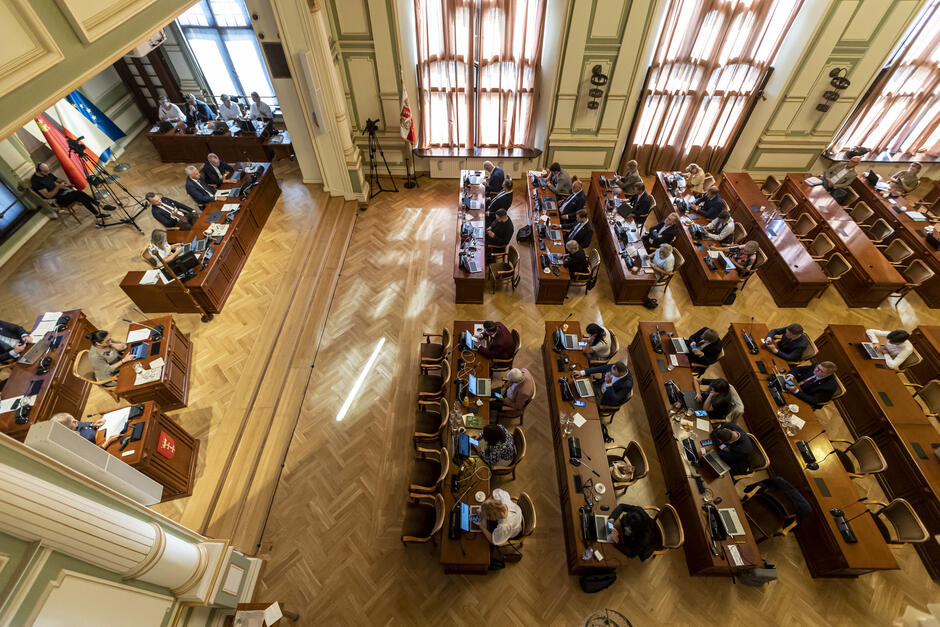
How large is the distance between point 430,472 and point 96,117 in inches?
475

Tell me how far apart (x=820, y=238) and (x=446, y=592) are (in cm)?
900

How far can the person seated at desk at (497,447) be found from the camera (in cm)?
512

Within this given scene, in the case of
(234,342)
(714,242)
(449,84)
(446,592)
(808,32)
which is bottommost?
(446,592)

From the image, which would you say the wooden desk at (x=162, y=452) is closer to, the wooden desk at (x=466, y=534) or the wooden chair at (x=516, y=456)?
→ the wooden desk at (x=466, y=534)

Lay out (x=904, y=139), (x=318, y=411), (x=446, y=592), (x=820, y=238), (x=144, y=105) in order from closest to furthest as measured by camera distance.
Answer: (x=446, y=592)
(x=318, y=411)
(x=820, y=238)
(x=904, y=139)
(x=144, y=105)

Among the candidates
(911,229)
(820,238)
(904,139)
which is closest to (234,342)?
(820,238)

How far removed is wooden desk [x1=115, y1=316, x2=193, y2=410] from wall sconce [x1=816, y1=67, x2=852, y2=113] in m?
13.5

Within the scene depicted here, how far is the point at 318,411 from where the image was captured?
6.55 metres

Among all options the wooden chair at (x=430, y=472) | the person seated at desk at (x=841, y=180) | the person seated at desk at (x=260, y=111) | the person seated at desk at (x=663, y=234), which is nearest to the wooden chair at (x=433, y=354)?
the wooden chair at (x=430, y=472)

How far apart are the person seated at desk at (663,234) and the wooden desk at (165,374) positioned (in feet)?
27.8

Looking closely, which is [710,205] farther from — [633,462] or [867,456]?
[633,462]

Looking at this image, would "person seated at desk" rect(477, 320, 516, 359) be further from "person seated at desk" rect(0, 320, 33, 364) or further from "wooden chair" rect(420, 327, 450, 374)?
"person seated at desk" rect(0, 320, 33, 364)

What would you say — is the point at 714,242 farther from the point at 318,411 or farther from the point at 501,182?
the point at 318,411

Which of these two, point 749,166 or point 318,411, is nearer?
point 318,411
